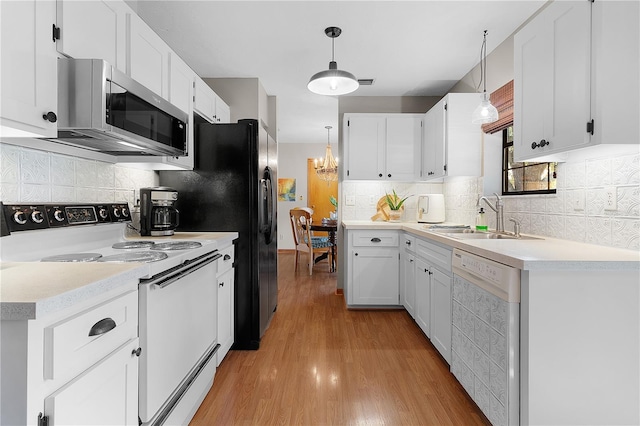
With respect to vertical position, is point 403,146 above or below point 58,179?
above

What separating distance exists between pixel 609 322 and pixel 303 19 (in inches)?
98.0

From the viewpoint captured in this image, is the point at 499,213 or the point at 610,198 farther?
the point at 499,213

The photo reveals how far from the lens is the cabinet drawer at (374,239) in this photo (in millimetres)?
3504

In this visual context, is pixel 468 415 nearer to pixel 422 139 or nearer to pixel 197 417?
pixel 197 417

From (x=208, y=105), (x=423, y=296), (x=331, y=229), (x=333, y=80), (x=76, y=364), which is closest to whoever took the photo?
(x=76, y=364)

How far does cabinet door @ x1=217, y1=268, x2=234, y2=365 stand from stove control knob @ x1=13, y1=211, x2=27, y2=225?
1.05m

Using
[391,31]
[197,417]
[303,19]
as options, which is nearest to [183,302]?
[197,417]

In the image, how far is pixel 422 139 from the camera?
3.84 meters

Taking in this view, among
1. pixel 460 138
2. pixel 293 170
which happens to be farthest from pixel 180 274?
pixel 293 170

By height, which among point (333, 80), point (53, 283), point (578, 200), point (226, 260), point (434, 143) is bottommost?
point (226, 260)

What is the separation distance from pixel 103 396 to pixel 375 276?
2.75 meters

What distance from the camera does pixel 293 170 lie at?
7719mm

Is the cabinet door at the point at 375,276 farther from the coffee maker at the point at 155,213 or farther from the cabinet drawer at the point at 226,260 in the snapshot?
the coffee maker at the point at 155,213

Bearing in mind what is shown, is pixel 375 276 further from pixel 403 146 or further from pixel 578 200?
pixel 578 200
